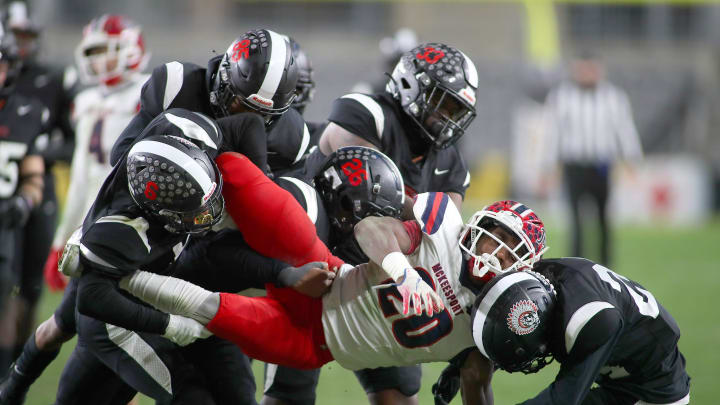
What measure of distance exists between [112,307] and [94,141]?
218 cm

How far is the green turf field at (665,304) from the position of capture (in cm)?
483

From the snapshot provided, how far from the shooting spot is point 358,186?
315cm

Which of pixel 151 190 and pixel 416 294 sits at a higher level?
pixel 151 190

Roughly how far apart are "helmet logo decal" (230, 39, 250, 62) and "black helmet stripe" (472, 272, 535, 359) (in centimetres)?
120

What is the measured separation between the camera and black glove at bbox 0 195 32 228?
450cm

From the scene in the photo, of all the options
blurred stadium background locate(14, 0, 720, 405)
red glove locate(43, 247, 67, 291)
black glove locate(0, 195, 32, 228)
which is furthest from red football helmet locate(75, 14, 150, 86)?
blurred stadium background locate(14, 0, 720, 405)

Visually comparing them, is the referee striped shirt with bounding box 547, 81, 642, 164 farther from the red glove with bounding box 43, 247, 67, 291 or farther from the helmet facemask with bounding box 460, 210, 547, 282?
the helmet facemask with bounding box 460, 210, 547, 282

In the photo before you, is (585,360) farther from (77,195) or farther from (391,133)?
(77,195)

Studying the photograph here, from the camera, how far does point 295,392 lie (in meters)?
3.51

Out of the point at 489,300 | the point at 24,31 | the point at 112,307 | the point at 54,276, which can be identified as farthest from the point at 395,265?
the point at 24,31

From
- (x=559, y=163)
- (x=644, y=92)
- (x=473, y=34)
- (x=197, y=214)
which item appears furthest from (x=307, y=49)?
(x=197, y=214)

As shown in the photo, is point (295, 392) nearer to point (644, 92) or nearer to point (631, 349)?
point (631, 349)

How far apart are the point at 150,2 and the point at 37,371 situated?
46.7ft

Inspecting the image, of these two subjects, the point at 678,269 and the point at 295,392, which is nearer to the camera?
the point at 295,392
